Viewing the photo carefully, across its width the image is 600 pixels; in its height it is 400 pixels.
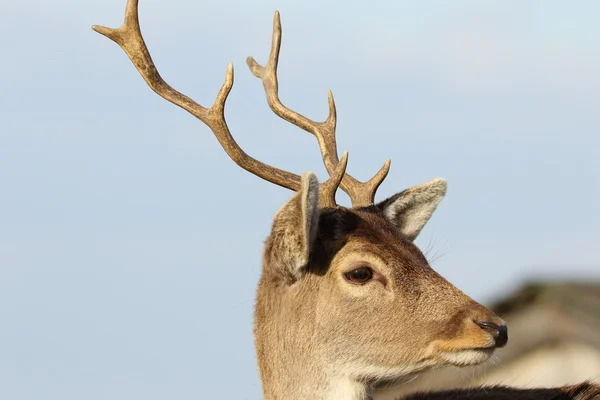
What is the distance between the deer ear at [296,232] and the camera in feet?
23.6

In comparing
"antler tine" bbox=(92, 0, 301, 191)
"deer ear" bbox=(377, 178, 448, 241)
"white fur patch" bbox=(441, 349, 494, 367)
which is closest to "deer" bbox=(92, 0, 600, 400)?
"white fur patch" bbox=(441, 349, 494, 367)

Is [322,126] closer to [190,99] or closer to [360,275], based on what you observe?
Result: [190,99]

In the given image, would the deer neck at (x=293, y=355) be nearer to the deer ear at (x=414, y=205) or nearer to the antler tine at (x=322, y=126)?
the deer ear at (x=414, y=205)

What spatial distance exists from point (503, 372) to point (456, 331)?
6.45 metres

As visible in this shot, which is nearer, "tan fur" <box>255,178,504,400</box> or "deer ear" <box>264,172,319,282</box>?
"deer ear" <box>264,172,319,282</box>

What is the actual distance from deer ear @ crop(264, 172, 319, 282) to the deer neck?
177mm

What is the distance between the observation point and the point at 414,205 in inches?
335

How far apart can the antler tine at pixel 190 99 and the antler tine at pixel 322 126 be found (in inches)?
23.8

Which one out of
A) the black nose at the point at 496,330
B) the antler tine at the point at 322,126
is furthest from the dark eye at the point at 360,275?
the antler tine at the point at 322,126

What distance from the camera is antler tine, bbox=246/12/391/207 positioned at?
Answer: 8703 millimetres

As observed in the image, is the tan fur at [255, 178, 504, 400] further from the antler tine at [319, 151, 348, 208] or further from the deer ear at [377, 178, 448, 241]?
the deer ear at [377, 178, 448, 241]

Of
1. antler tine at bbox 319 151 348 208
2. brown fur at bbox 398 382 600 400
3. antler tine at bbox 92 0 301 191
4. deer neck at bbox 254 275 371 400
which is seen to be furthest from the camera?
→ antler tine at bbox 92 0 301 191

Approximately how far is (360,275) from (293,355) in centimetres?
62

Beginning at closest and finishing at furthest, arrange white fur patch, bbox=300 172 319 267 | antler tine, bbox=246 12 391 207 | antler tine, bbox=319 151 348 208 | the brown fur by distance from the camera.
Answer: white fur patch, bbox=300 172 319 267 < antler tine, bbox=319 151 348 208 < the brown fur < antler tine, bbox=246 12 391 207
